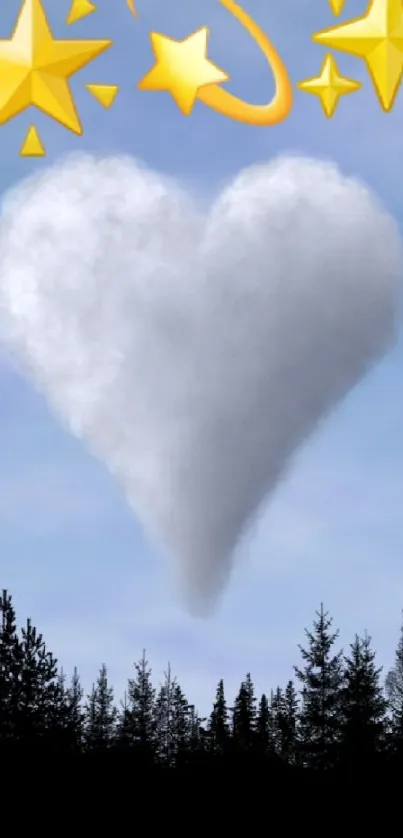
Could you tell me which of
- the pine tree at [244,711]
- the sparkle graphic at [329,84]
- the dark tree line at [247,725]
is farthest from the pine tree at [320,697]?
the sparkle graphic at [329,84]

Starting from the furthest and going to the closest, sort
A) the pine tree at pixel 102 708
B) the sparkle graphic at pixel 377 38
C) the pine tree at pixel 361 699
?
1. the pine tree at pixel 102 708
2. the pine tree at pixel 361 699
3. the sparkle graphic at pixel 377 38

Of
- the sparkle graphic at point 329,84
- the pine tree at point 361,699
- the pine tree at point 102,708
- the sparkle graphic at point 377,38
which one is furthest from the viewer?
the pine tree at point 102,708

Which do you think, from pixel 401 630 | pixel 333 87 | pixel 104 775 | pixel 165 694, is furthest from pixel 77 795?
pixel 165 694

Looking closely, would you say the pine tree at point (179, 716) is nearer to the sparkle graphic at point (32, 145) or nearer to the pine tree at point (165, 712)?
the pine tree at point (165, 712)

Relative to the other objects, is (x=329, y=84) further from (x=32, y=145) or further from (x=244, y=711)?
(x=244, y=711)

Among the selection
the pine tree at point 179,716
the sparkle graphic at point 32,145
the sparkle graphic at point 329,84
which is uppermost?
the pine tree at point 179,716

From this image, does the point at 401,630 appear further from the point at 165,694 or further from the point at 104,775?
the point at 104,775

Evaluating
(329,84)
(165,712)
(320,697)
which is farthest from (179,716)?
(329,84)
